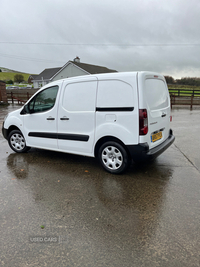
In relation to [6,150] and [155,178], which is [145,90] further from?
[6,150]

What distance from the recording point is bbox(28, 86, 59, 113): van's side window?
4.74 meters

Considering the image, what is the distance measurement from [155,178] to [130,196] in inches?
35.6

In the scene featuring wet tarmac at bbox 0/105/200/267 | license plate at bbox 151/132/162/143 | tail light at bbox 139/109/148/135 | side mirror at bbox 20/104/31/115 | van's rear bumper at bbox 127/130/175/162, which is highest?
side mirror at bbox 20/104/31/115

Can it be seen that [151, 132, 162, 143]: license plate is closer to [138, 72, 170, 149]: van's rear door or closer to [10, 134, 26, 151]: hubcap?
[138, 72, 170, 149]: van's rear door

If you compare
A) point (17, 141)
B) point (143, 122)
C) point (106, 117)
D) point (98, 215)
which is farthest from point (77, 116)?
point (17, 141)

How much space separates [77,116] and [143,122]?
1.45 metres

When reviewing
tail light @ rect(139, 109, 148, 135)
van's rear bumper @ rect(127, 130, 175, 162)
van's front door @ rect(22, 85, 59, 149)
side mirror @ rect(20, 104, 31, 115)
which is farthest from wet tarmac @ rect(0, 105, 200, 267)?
side mirror @ rect(20, 104, 31, 115)

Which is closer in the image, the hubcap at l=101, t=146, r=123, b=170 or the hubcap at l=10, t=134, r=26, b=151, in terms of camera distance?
the hubcap at l=101, t=146, r=123, b=170

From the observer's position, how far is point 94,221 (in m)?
2.71

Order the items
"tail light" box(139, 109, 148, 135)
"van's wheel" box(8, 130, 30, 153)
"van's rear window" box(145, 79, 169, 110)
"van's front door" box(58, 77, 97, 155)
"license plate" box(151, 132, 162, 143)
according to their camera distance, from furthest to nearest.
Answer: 1. "van's wheel" box(8, 130, 30, 153)
2. "van's front door" box(58, 77, 97, 155)
3. "license plate" box(151, 132, 162, 143)
4. "van's rear window" box(145, 79, 169, 110)
5. "tail light" box(139, 109, 148, 135)

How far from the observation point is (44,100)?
4.91 metres

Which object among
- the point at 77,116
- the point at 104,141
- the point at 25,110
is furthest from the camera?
the point at 25,110

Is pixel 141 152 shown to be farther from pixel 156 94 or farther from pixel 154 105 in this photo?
pixel 156 94

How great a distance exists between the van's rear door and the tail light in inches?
2.8
